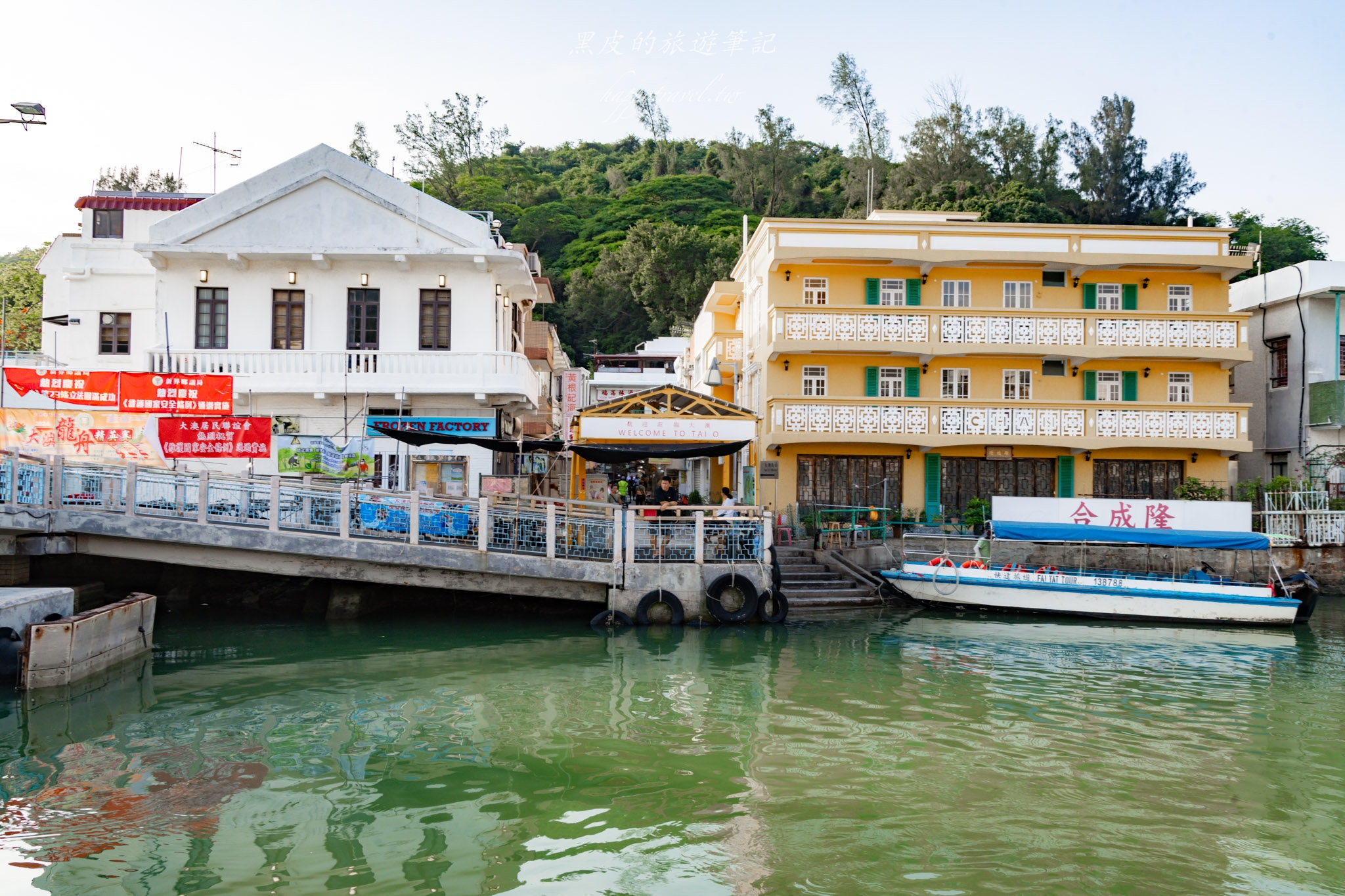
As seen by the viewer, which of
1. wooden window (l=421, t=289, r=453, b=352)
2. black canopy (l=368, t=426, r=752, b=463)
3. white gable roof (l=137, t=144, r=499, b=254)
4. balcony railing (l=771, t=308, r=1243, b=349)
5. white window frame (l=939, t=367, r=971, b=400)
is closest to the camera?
black canopy (l=368, t=426, r=752, b=463)

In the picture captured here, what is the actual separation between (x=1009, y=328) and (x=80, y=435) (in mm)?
24328

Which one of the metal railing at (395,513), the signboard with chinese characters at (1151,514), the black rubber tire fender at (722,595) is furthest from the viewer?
the signboard with chinese characters at (1151,514)

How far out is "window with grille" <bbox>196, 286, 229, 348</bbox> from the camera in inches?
896

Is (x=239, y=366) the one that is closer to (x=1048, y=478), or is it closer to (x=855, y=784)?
(x=855, y=784)

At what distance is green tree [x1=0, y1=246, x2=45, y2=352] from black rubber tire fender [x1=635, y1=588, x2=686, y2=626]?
101 feet

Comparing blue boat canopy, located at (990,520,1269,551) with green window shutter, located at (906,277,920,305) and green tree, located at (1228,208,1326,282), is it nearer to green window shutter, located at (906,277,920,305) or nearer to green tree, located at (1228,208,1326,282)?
green window shutter, located at (906,277,920,305)

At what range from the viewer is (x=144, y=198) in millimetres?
27688

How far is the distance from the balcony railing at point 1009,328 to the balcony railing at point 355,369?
8.95 m

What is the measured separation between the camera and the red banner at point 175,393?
18219mm

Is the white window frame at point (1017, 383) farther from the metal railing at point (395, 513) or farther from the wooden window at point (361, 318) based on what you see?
the wooden window at point (361, 318)

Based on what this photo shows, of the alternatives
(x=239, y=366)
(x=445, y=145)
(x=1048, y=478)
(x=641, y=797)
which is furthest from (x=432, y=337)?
(x=445, y=145)

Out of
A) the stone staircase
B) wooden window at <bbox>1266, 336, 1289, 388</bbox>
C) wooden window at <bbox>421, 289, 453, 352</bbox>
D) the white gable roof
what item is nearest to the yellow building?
wooden window at <bbox>1266, 336, 1289, 388</bbox>

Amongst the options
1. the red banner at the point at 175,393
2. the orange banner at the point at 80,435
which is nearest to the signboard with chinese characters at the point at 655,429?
the red banner at the point at 175,393

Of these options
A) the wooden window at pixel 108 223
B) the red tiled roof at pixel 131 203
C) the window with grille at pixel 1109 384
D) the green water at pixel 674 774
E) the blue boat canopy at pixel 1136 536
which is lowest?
the green water at pixel 674 774
